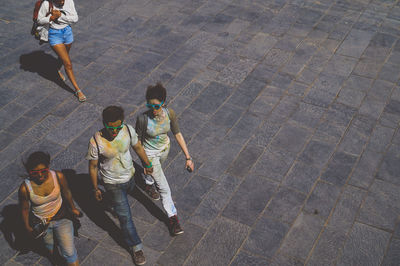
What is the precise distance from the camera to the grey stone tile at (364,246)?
5.32 meters

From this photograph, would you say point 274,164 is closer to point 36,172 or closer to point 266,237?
point 266,237

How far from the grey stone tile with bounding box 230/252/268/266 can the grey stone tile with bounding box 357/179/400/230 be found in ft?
5.05

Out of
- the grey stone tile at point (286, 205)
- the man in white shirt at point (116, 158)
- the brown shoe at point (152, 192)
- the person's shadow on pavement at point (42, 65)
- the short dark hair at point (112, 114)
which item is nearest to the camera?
the short dark hair at point (112, 114)

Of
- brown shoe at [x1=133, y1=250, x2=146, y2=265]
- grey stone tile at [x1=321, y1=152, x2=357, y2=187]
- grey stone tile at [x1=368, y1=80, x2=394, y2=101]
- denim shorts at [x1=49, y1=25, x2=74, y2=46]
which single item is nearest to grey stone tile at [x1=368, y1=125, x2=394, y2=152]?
grey stone tile at [x1=321, y1=152, x2=357, y2=187]

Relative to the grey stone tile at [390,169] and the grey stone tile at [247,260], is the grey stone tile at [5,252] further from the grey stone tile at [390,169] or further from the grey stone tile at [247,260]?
the grey stone tile at [390,169]

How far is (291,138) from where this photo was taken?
708cm

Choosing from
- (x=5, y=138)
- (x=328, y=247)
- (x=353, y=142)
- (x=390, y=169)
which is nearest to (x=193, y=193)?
(x=328, y=247)

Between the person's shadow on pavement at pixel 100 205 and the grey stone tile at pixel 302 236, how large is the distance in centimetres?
165

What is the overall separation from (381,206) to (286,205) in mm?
1325

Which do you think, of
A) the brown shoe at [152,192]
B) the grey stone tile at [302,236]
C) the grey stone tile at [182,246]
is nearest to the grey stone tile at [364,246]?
the grey stone tile at [302,236]

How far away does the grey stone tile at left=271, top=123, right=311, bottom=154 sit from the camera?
6.92 meters

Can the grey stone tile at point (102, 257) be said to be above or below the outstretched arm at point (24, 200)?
below

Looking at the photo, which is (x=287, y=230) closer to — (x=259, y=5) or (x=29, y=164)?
(x=29, y=164)

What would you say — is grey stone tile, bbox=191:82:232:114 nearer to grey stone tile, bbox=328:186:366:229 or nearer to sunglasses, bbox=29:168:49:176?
grey stone tile, bbox=328:186:366:229
